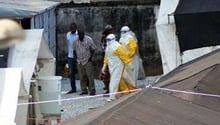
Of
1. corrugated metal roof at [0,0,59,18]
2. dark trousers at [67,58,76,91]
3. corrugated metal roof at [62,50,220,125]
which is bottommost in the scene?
corrugated metal roof at [62,50,220,125]

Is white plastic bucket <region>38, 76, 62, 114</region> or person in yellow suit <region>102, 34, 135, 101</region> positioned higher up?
person in yellow suit <region>102, 34, 135, 101</region>

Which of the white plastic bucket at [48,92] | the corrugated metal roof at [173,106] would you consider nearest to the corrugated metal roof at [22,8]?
the white plastic bucket at [48,92]

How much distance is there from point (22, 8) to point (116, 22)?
481 centimetres

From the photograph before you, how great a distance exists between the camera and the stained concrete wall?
15250 mm

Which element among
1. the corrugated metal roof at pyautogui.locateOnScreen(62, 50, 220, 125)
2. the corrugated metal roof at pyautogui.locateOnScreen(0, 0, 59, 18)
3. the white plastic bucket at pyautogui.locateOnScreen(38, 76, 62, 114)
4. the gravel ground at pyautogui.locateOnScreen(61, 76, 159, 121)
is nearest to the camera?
the corrugated metal roof at pyautogui.locateOnScreen(62, 50, 220, 125)

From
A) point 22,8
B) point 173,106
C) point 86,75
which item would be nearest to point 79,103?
point 86,75

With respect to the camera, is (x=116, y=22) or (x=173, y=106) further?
(x=116, y=22)

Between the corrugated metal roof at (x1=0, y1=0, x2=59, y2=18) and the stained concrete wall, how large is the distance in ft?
6.47

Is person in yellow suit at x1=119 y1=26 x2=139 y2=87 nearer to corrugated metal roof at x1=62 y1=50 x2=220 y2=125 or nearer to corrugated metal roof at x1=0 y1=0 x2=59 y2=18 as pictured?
corrugated metal roof at x1=0 y1=0 x2=59 y2=18

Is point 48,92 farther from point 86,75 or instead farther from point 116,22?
point 116,22

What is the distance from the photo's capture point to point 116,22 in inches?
609

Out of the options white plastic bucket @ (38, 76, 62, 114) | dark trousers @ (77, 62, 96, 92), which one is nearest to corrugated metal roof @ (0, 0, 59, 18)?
dark trousers @ (77, 62, 96, 92)

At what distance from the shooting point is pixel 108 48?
34.5 feet

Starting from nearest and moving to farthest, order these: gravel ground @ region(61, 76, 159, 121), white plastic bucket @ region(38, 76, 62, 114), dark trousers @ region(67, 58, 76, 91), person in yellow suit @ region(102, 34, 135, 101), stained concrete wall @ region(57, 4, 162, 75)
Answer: white plastic bucket @ region(38, 76, 62, 114) → gravel ground @ region(61, 76, 159, 121) → person in yellow suit @ region(102, 34, 135, 101) → dark trousers @ region(67, 58, 76, 91) → stained concrete wall @ region(57, 4, 162, 75)
